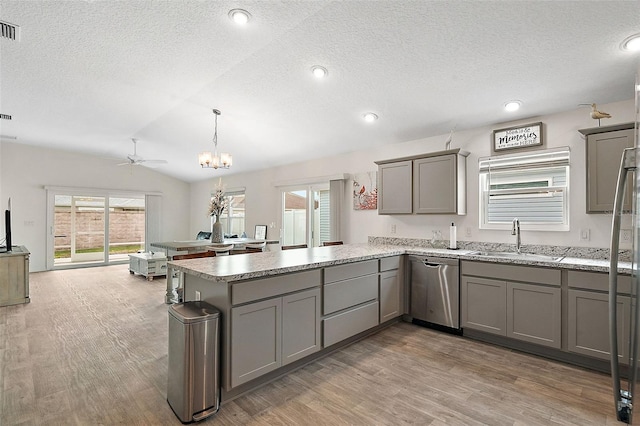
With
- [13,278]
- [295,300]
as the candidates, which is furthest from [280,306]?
[13,278]

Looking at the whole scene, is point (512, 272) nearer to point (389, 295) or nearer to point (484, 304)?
point (484, 304)

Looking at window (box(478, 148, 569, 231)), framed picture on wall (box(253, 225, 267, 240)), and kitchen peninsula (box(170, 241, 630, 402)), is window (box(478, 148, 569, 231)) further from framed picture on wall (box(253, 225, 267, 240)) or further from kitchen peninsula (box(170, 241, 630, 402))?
framed picture on wall (box(253, 225, 267, 240))

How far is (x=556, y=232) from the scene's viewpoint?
3357mm

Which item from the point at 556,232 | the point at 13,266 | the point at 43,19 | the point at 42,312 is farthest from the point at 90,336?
the point at 556,232

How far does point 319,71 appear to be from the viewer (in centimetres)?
335

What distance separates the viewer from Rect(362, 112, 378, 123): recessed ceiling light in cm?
409

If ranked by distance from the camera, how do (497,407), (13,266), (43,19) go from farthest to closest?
1. (13,266)
2. (43,19)
3. (497,407)

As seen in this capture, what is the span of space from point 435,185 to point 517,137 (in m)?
1.04

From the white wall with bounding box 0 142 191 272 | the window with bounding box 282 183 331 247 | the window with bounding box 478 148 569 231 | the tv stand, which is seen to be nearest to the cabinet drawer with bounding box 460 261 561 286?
the window with bounding box 478 148 569 231

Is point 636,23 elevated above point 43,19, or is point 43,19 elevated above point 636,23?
point 43,19

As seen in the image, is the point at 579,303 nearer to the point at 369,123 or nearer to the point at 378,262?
the point at 378,262

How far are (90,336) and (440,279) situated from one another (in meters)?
3.87

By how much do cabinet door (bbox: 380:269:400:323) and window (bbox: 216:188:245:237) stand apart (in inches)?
209

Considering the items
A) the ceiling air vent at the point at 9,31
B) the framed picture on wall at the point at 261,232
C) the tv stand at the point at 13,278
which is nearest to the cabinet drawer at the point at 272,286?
the ceiling air vent at the point at 9,31
